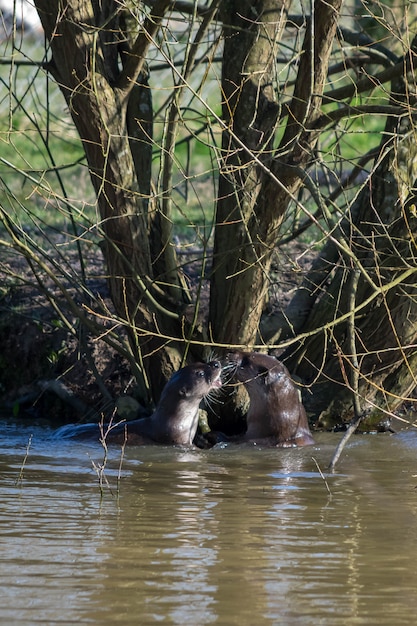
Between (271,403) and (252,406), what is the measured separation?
0.18 meters

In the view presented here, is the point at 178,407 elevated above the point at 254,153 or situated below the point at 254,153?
below

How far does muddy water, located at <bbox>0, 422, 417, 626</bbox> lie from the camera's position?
354cm

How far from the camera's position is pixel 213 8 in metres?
6.09

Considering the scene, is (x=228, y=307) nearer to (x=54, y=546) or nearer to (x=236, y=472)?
(x=236, y=472)

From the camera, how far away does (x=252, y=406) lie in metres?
7.12

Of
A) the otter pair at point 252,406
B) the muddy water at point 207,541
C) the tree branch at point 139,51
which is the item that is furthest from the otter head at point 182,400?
the tree branch at point 139,51

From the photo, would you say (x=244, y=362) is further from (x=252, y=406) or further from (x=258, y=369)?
(x=252, y=406)

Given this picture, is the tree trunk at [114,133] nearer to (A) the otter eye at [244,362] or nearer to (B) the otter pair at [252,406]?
(B) the otter pair at [252,406]

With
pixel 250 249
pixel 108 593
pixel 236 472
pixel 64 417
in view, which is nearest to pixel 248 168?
pixel 250 249

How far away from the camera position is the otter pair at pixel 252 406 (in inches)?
269

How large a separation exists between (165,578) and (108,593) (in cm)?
24

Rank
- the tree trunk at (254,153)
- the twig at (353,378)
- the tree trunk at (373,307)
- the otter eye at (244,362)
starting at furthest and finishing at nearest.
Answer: the otter eye at (244,362)
the tree trunk at (373,307)
the tree trunk at (254,153)
the twig at (353,378)

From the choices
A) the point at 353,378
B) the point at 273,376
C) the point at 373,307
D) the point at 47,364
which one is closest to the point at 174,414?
the point at 273,376

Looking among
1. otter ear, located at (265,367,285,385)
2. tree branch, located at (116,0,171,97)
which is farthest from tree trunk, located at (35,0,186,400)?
otter ear, located at (265,367,285,385)
